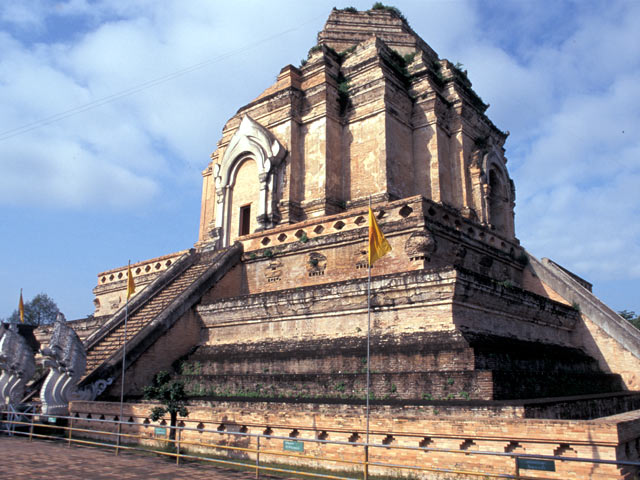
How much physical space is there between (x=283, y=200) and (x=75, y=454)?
1143 cm

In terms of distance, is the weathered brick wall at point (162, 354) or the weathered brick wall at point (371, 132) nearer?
the weathered brick wall at point (162, 354)

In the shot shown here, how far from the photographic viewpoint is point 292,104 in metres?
20.2

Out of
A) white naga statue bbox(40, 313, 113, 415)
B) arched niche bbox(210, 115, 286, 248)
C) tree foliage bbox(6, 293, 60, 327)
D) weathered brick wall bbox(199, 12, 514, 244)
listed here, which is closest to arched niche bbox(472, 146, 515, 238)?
weathered brick wall bbox(199, 12, 514, 244)

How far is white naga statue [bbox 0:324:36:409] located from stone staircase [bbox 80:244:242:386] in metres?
1.42

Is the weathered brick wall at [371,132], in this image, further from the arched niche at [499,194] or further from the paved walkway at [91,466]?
the paved walkway at [91,466]

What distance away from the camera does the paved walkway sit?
7.75m

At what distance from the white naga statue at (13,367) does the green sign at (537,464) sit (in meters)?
11.4

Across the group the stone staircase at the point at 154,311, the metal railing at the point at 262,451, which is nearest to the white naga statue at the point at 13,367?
the metal railing at the point at 262,451

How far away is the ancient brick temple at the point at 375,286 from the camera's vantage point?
9312 mm

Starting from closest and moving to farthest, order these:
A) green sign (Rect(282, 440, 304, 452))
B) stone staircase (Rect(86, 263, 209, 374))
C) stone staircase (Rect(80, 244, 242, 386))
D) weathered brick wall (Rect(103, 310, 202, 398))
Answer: green sign (Rect(282, 440, 304, 452)), weathered brick wall (Rect(103, 310, 202, 398)), stone staircase (Rect(80, 244, 242, 386)), stone staircase (Rect(86, 263, 209, 374))

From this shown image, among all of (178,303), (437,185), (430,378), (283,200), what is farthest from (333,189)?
(430,378)

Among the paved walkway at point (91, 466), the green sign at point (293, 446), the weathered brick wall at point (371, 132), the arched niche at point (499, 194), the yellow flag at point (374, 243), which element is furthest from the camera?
the arched niche at point (499, 194)

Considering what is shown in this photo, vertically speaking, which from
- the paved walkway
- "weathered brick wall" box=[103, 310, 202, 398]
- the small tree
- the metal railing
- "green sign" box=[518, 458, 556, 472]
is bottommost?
the paved walkway

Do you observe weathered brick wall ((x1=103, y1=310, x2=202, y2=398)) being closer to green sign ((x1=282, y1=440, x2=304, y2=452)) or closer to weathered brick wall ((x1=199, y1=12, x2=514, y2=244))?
green sign ((x1=282, y1=440, x2=304, y2=452))
